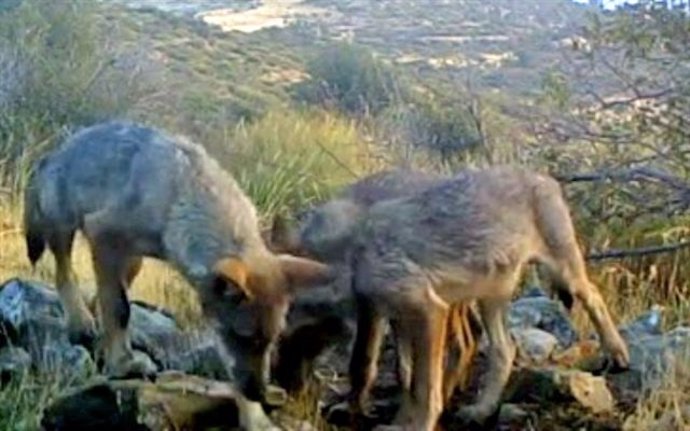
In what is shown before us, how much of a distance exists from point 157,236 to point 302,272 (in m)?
0.87

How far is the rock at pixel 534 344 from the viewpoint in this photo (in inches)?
301

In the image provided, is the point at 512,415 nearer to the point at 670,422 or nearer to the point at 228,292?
the point at 670,422

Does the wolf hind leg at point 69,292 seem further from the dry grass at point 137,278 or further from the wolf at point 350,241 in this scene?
the wolf at point 350,241

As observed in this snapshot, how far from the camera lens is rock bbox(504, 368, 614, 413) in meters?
6.97

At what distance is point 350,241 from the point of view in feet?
23.3

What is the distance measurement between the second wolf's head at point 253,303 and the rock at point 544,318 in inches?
68.1

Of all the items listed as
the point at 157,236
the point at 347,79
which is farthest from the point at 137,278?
the point at 347,79

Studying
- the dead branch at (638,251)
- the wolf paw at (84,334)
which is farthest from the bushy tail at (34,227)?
the dead branch at (638,251)

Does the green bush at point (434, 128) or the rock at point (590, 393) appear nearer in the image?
the rock at point (590, 393)

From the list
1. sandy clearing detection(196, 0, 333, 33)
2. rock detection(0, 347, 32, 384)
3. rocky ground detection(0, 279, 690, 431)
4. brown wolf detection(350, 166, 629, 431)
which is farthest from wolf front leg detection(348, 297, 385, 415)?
sandy clearing detection(196, 0, 333, 33)

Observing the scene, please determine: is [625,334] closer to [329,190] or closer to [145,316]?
[145,316]

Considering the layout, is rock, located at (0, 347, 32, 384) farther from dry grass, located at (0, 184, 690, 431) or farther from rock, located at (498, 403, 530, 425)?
rock, located at (498, 403, 530, 425)

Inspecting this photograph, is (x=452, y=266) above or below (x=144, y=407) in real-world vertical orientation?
above

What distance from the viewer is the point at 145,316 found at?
27.1 feet
